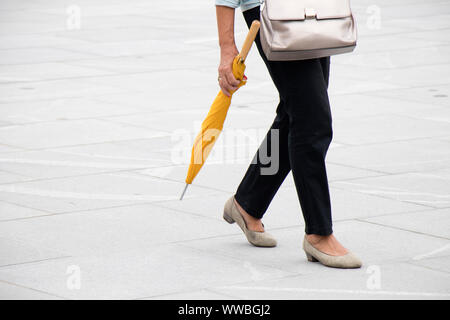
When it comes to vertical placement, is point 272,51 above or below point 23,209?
above

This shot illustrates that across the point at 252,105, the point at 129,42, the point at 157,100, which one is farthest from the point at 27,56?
the point at 252,105

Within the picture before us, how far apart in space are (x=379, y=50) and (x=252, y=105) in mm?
3937

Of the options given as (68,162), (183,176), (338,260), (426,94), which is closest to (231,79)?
(338,260)

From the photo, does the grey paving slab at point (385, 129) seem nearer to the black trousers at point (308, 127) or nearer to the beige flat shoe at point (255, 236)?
the beige flat shoe at point (255, 236)

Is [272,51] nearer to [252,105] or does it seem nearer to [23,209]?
[23,209]

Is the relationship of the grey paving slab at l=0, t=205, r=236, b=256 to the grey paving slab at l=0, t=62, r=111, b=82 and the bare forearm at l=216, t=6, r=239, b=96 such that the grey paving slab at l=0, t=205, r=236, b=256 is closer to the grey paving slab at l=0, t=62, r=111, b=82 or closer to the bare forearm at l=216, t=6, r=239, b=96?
the bare forearm at l=216, t=6, r=239, b=96

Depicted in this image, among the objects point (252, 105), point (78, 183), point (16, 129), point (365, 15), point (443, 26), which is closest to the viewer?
point (78, 183)

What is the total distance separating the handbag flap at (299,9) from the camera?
4738mm

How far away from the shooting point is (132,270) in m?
4.94

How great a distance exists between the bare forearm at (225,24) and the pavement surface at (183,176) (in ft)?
3.72

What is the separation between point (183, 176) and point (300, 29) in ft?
8.03

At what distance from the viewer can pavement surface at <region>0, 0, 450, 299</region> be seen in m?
4.85

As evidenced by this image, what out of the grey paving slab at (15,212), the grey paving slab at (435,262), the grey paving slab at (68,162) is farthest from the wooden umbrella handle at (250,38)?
the grey paving slab at (68,162)

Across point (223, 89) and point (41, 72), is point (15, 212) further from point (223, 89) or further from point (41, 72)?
point (41, 72)
